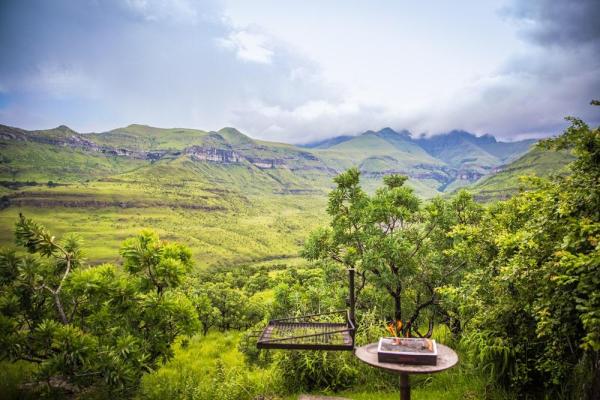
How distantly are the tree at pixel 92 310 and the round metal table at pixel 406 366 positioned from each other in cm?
475

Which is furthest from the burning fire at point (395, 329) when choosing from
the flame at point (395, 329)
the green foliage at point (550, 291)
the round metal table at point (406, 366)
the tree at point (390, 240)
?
the tree at point (390, 240)

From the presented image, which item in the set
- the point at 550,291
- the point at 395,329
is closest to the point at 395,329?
the point at 395,329

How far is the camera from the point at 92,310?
845 cm

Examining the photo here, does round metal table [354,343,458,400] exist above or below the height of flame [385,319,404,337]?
above

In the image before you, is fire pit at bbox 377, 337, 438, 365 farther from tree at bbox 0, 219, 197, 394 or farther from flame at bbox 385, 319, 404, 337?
tree at bbox 0, 219, 197, 394

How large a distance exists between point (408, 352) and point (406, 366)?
8.1 inches

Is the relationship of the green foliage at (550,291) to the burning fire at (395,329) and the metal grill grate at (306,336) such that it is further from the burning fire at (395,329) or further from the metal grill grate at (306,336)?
the metal grill grate at (306,336)

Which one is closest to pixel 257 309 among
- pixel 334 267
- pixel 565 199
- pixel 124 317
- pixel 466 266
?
pixel 334 267

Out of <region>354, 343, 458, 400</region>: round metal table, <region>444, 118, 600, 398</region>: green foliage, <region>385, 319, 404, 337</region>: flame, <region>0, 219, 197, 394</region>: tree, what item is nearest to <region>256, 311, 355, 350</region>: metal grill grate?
<region>354, 343, 458, 400</region>: round metal table

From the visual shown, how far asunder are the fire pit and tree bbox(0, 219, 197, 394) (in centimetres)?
515

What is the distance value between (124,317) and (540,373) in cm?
947

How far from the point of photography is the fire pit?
5.00 metres

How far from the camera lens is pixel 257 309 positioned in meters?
31.2

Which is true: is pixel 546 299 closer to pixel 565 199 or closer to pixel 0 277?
pixel 565 199
